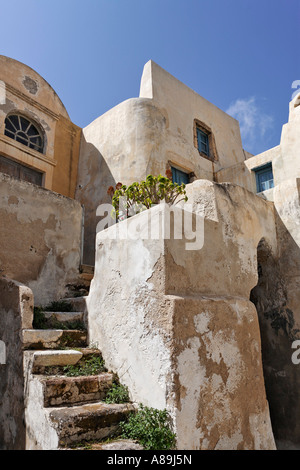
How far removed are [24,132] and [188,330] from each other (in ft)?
26.7

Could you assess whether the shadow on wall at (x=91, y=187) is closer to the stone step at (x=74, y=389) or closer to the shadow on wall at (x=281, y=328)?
the shadow on wall at (x=281, y=328)

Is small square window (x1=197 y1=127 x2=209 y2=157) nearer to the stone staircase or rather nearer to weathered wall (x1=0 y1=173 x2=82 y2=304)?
weathered wall (x1=0 y1=173 x2=82 y2=304)

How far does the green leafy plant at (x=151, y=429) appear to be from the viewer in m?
2.82

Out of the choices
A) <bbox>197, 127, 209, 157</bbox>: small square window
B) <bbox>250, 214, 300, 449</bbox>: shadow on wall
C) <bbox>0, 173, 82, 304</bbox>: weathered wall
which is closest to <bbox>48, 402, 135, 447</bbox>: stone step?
<bbox>0, 173, 82, 304</bbox>: weathered wall

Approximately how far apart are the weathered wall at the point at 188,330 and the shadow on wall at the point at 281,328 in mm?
1842

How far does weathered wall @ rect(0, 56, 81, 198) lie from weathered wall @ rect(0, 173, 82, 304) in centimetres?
346

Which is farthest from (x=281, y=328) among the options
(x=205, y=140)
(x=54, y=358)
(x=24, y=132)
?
(x=24, y=132)

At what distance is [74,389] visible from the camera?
3.17 m

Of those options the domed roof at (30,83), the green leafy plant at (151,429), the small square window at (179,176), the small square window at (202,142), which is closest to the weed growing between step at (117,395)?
the green leafy plant at (151,429)

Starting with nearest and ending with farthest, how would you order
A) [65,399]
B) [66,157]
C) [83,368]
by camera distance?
[65,399] → [83,368] → [66,157]

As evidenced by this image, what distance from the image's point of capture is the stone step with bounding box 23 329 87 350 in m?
3.69

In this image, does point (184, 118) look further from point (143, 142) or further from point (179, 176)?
point (143, 142)

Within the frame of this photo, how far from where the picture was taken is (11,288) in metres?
4.14

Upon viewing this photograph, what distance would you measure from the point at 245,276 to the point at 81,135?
27.8 ft
